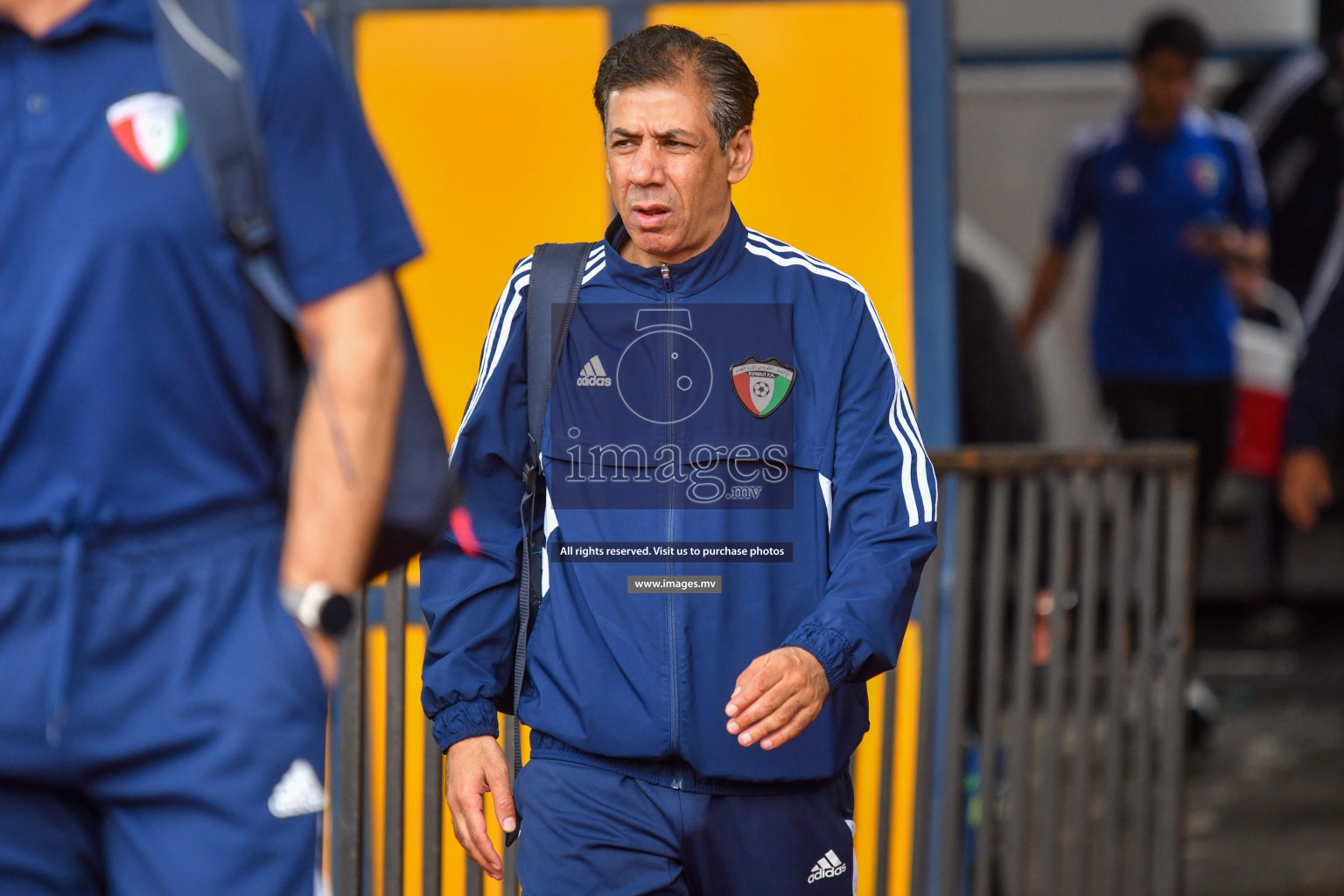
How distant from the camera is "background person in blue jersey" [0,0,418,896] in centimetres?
164

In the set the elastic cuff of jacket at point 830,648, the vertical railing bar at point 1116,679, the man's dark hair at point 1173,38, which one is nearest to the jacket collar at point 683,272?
the elastic cuff of jacket at point 830,648

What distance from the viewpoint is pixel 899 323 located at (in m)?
4.11

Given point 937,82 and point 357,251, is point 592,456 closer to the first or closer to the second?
point 357,251

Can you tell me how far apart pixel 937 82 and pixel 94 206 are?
2.83 meters

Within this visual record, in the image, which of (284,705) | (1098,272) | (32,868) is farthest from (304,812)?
(1098,272)

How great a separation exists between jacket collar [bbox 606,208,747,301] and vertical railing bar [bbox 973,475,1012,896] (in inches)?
69.4

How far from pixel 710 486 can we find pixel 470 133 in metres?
2.06

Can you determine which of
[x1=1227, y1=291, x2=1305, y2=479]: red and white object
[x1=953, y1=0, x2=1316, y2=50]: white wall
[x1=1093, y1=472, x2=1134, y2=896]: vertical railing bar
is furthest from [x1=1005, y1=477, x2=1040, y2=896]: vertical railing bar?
[x1=953, y1=0, x2=1316, y2=50]: white wall

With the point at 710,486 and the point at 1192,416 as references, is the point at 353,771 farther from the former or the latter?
the point at 1192,416

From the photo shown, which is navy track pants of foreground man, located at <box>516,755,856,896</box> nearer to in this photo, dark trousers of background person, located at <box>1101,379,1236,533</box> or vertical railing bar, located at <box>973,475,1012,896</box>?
vertical railing bar, located at <box>973,475,1012,896</box>

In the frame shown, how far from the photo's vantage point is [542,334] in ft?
7.38

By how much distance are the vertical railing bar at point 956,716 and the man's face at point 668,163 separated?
1.82 m

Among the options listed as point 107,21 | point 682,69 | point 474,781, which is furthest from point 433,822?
point 107,21

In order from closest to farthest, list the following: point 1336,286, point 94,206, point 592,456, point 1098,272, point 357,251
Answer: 1. point 94,206
2. point 357,251
3. point 592,456
4. point 1336,286
5. point 1098,272
